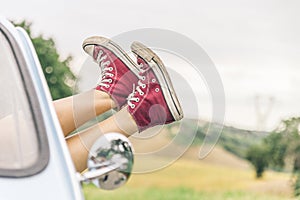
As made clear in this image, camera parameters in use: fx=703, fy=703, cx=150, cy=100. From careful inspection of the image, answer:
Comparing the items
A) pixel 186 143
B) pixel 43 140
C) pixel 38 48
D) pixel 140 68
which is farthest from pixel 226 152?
pixel 43 140

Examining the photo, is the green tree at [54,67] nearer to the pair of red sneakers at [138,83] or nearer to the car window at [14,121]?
the pair of red sneakers at [138,83]

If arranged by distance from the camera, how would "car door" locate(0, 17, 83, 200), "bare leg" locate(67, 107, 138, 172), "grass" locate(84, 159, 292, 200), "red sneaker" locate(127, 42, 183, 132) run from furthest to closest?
"grass" locate(84, 159, 292, 200) < "red sneaker" locate(127, 42, 183, 132) < "bare leg" locate(67, 107, 138, 172) < "car door" locate(0, 17, 83, 200)

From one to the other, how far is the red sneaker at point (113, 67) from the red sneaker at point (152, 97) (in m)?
0.05

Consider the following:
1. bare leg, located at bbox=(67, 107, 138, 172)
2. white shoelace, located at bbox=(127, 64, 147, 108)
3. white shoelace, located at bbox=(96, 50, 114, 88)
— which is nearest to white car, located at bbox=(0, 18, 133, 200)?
bare leg, located at bbox=(67, 107, 138, 172)

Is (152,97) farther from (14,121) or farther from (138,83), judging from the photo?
(14,121)

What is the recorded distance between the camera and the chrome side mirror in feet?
4.93

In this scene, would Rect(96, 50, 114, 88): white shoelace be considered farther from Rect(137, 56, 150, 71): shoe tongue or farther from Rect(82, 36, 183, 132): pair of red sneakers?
Rect(137, 56, 150, 71): shoe tongue

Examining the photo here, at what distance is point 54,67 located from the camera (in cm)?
791

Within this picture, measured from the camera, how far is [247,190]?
725cm

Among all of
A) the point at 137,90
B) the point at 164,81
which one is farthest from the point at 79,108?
the point at 164,81

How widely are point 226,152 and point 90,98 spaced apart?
15.3ft

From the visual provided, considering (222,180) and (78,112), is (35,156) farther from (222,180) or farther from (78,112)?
(222,180)

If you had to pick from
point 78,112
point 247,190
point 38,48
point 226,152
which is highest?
point 38,48

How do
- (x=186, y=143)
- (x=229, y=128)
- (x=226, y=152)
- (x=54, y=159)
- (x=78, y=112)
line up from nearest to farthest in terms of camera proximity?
(x=54, y=159)
(x=78, y=112)
(x=186, y=143)
(x=229, y=128)
(x=226, y=152)
